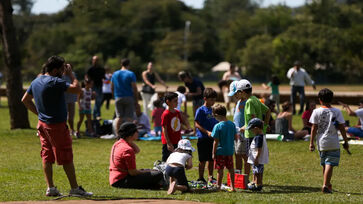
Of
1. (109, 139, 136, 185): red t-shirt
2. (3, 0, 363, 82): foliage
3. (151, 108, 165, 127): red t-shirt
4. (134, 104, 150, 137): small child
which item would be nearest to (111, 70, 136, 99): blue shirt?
(134, 104, 150, 137): small child

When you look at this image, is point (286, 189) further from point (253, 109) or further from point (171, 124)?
point (171, 124)

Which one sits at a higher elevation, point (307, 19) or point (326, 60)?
point (307, 19)

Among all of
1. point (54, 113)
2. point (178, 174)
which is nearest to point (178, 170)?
point (178, 174)

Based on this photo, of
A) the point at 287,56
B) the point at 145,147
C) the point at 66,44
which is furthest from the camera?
the point at 66,44

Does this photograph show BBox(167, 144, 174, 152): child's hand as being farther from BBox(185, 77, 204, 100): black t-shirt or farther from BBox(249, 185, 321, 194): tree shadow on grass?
BBox(185, 77, 204, 100): black t-shirt

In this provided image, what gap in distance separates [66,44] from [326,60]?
145ft

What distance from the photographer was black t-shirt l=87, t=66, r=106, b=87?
19656 millimetres

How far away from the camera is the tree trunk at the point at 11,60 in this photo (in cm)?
1814

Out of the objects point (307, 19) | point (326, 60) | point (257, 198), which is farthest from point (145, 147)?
point (307, 19)

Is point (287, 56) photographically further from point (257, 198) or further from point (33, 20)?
point (257, 198)

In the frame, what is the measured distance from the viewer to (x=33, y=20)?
110 meters

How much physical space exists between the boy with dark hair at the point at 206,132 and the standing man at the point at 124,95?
222 inches

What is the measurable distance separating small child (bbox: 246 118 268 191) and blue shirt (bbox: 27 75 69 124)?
282cm

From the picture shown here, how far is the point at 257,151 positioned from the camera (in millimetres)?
9852
